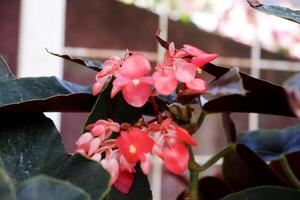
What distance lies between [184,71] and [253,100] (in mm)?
79

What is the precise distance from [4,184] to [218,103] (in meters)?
0.18

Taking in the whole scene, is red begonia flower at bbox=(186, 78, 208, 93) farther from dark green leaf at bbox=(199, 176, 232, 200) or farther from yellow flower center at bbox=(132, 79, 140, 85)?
dark green leaf at bbox=(199, 176, 232, 200)

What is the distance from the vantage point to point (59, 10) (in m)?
1.44

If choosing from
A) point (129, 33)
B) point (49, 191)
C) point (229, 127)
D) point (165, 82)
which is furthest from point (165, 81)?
point (129, 33)

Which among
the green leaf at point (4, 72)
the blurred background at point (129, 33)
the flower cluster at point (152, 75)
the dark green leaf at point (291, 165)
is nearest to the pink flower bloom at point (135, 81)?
the flower cluster at point (152, 75)

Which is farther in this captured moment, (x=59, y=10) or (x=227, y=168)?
(x=59, y=10)

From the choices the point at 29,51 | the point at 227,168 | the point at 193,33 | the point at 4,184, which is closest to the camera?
the point at 4,184

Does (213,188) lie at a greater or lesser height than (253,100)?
lesser

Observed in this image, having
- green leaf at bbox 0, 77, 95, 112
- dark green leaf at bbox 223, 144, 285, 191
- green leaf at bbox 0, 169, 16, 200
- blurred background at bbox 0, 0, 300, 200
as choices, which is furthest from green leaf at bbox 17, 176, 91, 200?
blurred background at bbox 0, 0, 300, 200

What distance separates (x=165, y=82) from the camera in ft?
1.03

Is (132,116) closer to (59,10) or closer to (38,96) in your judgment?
(38,96)

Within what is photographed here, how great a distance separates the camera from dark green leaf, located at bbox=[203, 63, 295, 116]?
36 centimetres

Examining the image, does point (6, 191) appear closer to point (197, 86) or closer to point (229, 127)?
point (197, 86)

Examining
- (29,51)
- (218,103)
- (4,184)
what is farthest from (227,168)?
(29,51)
